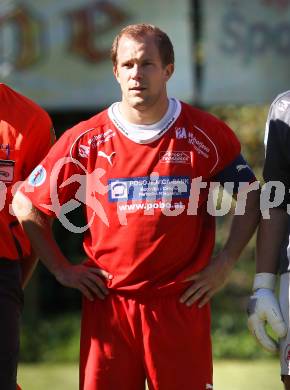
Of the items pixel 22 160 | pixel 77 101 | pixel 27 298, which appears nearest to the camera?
pixel 22 160

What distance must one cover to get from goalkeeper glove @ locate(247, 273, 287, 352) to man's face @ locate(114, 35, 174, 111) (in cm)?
82

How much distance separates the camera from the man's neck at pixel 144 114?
4.25m

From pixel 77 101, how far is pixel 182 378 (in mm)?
5356

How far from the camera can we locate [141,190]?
4176 mm

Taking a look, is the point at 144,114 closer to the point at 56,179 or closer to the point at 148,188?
the point at 148,188

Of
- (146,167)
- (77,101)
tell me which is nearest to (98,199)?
(146,167)

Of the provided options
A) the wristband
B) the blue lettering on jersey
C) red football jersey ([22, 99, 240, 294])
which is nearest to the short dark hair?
red football jersey ([22, 99, 240, 294])

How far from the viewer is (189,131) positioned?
14.0 ft

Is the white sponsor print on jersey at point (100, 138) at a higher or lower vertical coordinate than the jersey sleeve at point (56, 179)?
higher

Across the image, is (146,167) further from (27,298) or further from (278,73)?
(27,298)

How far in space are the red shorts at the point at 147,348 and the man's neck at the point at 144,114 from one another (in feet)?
2.29

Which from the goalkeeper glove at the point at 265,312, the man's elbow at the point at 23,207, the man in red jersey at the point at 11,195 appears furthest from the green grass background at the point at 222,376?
the goalkeeper glove at the point at 265,312

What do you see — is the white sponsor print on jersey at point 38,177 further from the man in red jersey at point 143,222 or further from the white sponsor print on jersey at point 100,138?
the white sponsor print on jersey at point 100,138

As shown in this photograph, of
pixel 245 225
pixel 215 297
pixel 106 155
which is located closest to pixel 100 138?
pixel 106 155
